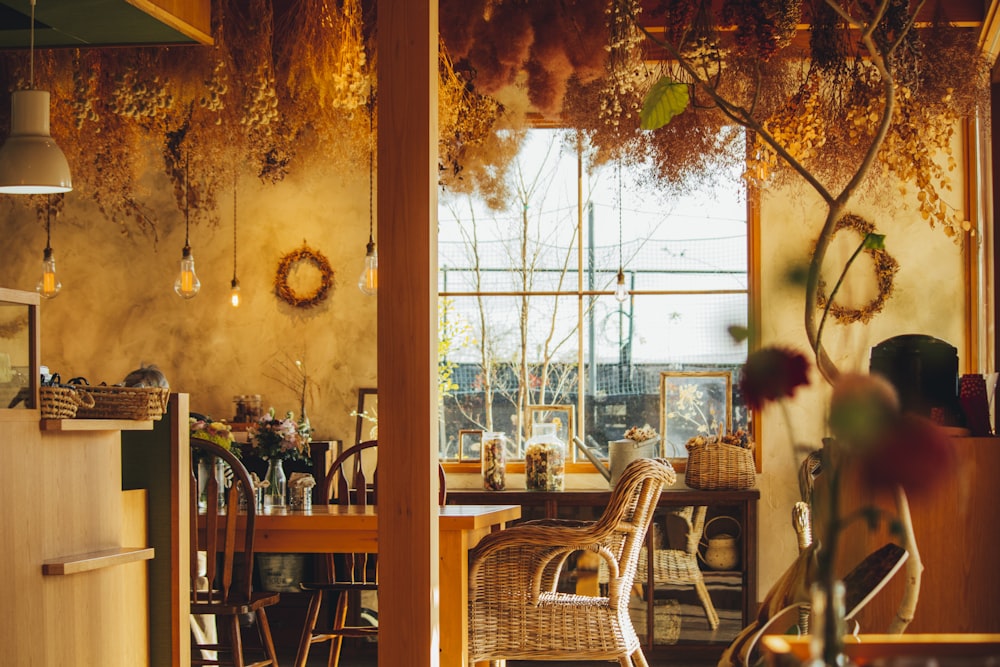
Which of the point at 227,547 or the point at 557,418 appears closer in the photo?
the point at 227,547

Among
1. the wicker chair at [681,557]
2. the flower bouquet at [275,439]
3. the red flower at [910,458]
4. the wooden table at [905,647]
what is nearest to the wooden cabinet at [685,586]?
the wicker chair at [681,557]

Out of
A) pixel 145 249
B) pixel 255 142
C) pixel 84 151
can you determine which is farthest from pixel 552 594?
pixel 145 249

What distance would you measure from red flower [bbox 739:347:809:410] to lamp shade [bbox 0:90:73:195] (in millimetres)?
3089

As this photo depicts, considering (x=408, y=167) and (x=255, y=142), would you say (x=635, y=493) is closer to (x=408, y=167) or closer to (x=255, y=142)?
(x=408, y=167)

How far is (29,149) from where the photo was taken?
3.59 m

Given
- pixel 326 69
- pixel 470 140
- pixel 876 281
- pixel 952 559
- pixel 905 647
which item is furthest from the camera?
pixel 876 281

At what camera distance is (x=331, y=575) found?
4.41 metres

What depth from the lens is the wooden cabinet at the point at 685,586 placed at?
→ 17.8 feet

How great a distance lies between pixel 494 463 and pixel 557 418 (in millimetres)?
614

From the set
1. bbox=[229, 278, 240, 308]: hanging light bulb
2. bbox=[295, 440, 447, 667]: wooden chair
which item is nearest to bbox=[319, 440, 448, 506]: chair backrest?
bbox=[295, 440, 447, 667]: wooden chair

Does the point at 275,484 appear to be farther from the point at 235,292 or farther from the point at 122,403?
the point at 235,292

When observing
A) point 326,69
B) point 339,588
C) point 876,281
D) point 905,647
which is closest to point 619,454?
point 876,281

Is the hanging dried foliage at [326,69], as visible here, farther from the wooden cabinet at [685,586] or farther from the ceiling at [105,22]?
the wooden cabinet at [685,586]

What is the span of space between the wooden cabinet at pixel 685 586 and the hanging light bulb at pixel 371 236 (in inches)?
44.1
